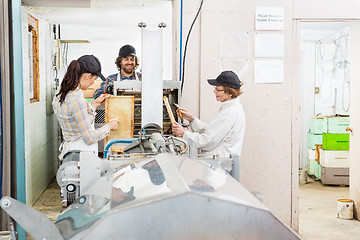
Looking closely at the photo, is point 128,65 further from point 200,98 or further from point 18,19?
point 18,19

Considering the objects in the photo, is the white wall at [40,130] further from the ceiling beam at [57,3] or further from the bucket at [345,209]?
the bucket at [345,209]

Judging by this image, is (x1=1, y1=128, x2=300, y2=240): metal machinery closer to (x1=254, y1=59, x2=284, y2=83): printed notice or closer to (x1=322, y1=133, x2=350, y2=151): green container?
(x1=254, y1=59, x2=284, y2=83): printed notice

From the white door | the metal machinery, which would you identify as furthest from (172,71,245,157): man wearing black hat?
the metal machinery

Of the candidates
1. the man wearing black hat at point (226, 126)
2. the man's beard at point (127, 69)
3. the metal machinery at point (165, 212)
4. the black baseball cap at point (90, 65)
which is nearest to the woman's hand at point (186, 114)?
the man wearing black hat at point (226, 126)

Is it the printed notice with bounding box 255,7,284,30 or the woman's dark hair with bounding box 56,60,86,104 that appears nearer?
the woman's dark hair with bounding box 56,60,86,104

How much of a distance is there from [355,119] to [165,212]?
398cm

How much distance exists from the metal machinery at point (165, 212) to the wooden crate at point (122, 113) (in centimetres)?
193

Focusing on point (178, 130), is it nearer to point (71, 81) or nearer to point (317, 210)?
point (71, 81)

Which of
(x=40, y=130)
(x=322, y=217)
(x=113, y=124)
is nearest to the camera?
(x=113, y=124)

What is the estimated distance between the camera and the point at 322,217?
4.75 m

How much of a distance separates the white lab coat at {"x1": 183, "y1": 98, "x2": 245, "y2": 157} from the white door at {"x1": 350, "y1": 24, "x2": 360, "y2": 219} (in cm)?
183

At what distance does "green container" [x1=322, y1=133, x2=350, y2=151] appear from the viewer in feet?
20.6

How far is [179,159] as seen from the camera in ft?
4.93

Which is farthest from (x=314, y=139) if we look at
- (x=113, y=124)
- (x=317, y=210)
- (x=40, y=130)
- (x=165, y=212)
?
(x=165, y=212)
